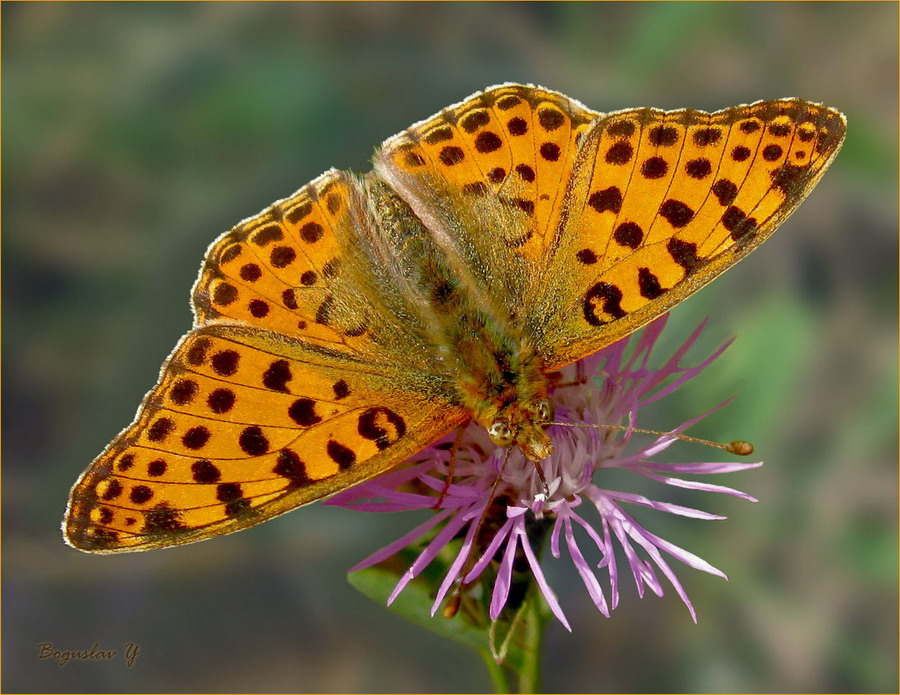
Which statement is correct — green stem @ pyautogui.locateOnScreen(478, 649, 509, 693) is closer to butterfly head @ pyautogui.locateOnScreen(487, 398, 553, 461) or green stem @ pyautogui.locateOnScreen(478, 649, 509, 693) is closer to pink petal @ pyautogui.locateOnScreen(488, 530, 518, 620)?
pink petal @ pyautogui.locateOnScreen(488, 530, 518, 620)

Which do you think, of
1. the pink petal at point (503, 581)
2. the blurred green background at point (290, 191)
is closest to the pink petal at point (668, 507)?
the pink petal at point (503, 581)

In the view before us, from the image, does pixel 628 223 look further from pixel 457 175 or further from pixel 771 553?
pixel 771 553

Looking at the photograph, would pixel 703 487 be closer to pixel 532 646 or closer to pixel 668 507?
pixel 668 507

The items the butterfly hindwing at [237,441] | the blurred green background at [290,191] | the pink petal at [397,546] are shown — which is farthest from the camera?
the blurred green background at [290,191]

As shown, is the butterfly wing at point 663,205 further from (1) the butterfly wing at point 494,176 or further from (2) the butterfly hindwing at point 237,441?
(2) the butterfly hindwing at point 237,441

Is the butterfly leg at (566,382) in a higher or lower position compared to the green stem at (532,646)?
higher

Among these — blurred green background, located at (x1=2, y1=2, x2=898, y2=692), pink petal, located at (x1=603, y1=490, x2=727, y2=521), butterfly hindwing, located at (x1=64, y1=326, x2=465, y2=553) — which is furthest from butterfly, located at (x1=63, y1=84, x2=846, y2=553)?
blurred green background, located at (x1=2, y1=2, x2=898, y2=692)
